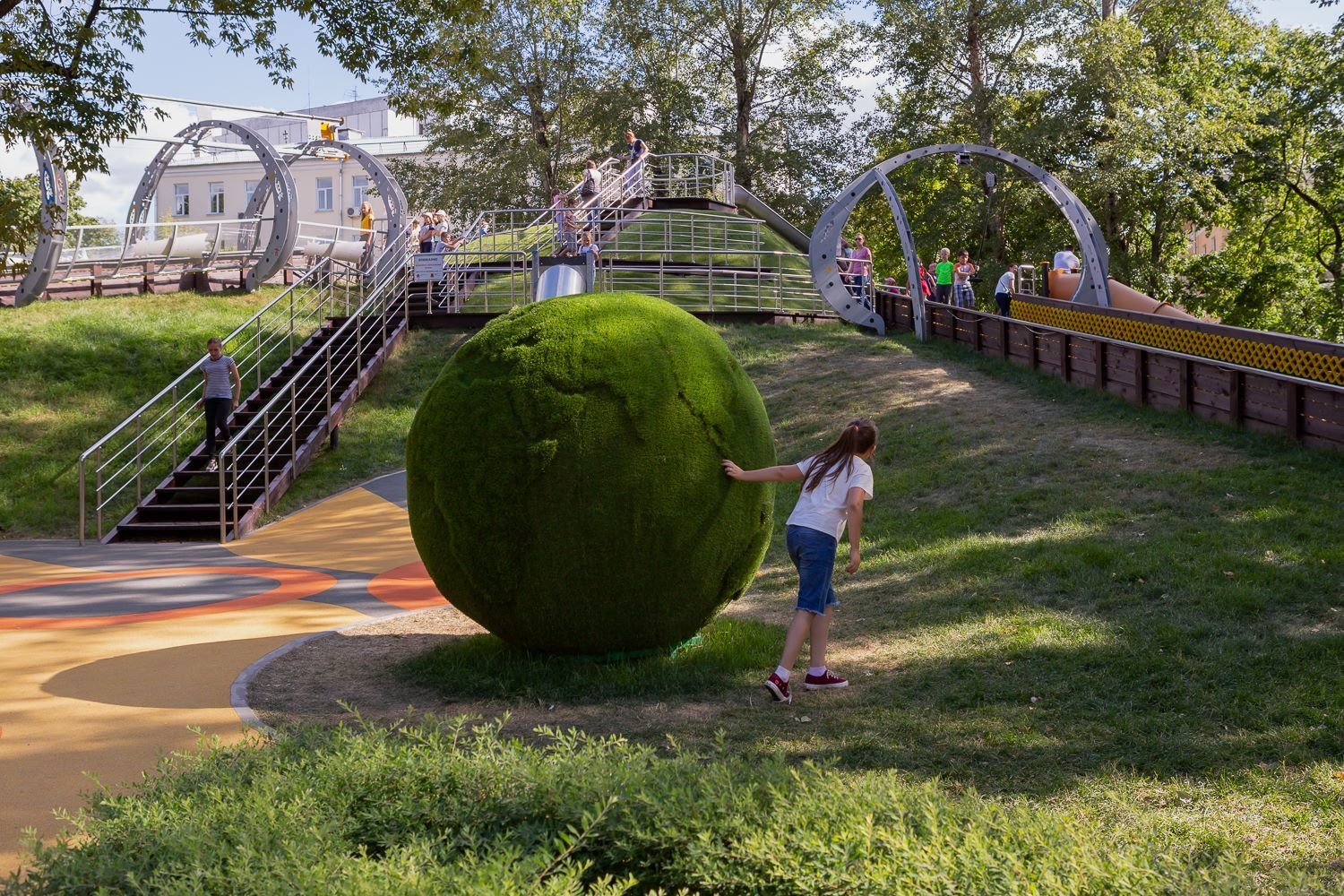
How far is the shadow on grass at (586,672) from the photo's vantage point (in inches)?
282

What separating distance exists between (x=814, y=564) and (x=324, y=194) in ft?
201

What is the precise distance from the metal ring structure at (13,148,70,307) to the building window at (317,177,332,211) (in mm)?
41038

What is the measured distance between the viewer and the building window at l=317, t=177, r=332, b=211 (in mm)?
63312

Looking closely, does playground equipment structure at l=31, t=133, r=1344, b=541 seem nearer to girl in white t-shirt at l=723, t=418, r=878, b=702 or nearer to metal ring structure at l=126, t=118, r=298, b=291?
metal ring structure at l=126, t=118, r=298, b=291

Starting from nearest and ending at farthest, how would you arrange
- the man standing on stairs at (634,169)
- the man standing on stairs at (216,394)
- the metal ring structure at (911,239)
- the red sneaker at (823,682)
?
the red sneaker at (823,682), the man standing on stairs at (216,394), the metal ring structure at (911,239), the man standing on stairs at (634,169)

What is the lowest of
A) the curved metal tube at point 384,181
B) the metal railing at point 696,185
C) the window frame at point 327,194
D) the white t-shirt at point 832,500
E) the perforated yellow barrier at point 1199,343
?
the white t-shirt at point 832,500

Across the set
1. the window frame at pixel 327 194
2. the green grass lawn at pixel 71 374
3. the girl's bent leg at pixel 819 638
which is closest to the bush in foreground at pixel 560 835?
the girl's bent leg at pixel 819 638

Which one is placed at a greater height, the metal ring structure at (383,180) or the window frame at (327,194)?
the window frame at (327,194)

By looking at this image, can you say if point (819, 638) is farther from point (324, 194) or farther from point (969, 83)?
point (324, 194)

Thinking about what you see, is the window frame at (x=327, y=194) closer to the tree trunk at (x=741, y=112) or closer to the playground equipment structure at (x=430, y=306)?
the tree trunk at (x=741, y=112)

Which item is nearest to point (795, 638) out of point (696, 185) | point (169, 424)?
point (169, 424)

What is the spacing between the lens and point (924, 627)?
8797 mm

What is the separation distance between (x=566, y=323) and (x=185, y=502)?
10.6 meters

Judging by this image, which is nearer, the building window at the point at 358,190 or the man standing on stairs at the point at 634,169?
the man standing on stairs at the point at 634,169
